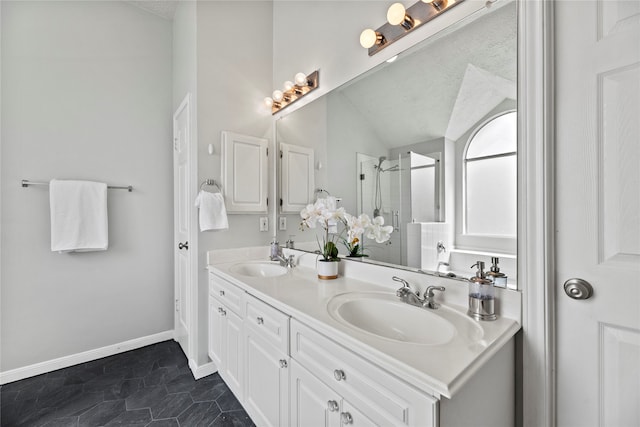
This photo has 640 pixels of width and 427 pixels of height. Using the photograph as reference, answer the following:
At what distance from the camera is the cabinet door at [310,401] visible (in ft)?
2.90

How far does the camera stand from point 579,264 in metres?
0.83

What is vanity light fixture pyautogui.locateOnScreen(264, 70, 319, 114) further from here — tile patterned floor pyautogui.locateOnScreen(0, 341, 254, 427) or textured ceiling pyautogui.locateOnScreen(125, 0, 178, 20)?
tile patterned floor pyautogui.locateOnScreen(0, 341, 254, 427)

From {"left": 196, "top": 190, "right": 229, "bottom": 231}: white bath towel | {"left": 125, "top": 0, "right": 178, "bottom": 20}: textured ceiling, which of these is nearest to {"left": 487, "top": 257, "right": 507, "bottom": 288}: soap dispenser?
{"left": 196, "top": 190, "right": 229, "bottom": 231}: white bath towel

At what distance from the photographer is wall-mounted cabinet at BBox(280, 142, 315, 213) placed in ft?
6.37

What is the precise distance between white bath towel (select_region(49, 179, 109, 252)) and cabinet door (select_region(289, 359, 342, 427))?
194 cm

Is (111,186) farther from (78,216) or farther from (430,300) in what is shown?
(430,300)

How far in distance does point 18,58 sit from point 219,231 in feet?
6.02

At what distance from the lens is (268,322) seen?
1225 mm

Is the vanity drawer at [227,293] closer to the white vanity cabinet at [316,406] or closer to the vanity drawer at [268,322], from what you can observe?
the vanity drawer at [268,322]

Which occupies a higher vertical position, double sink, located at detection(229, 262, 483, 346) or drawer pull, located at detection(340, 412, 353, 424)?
double sink, located at detection(229, 262, 483, 346)

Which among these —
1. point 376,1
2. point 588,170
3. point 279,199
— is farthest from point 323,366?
point 376,1

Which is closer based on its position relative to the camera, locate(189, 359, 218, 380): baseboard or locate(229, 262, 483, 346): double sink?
locate(229, 262, 483, 346): double sink

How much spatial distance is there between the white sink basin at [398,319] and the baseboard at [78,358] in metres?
2.13

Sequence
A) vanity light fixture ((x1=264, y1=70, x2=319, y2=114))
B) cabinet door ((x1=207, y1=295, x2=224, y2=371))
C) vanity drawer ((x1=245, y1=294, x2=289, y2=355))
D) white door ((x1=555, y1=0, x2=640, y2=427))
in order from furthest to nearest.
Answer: vanity light fixture ((x1=264, y1=70, x2=319, y2=114)), cabinet door ((x1=207, y1=295, x2=224, y2=371)), vanity drawer ((x1=245, y1=294, x2=289, y2=355)), white door ((x1=555, y1=0, x2=640, y2=427))
